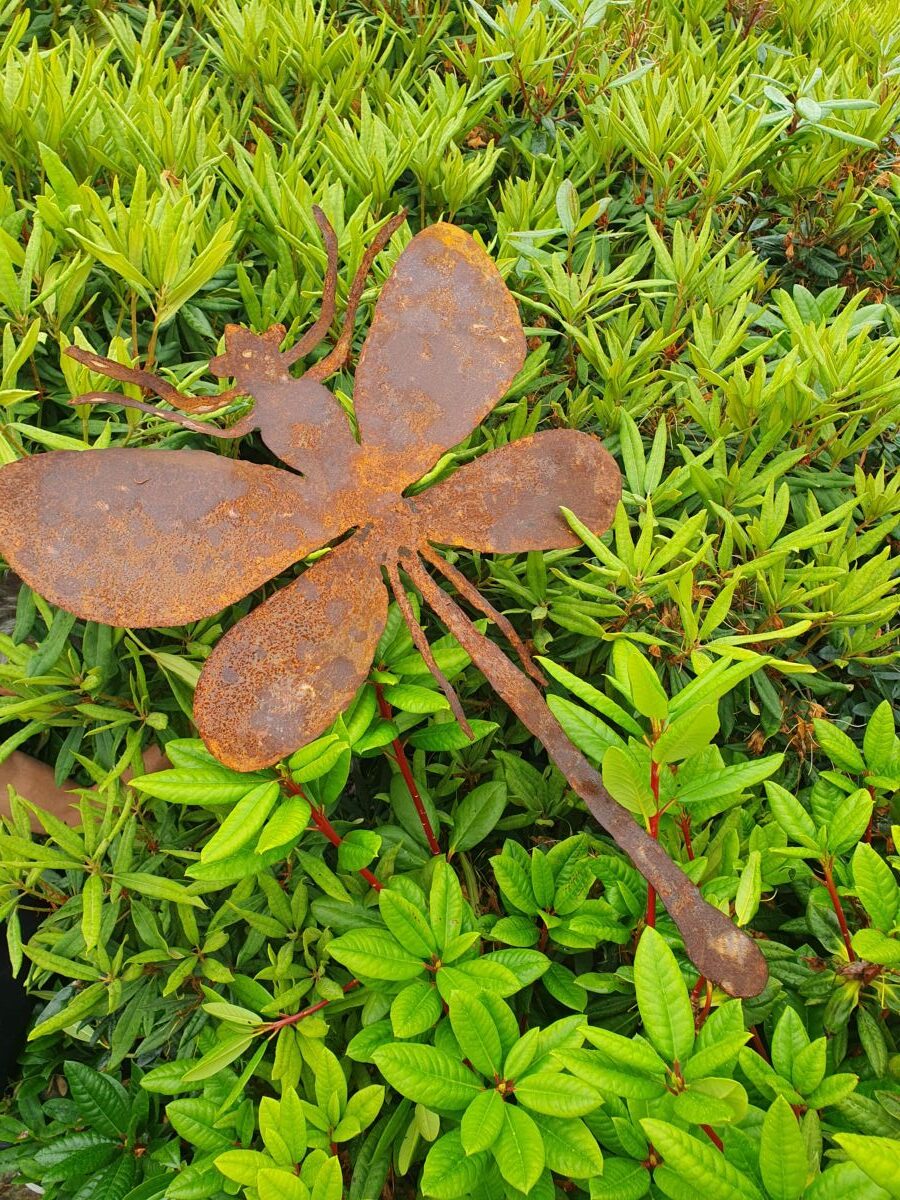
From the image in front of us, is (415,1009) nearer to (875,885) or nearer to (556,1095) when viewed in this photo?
(556,1095)

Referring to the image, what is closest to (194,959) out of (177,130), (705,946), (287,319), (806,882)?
(705,946)

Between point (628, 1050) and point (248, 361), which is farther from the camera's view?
point (248, 361)

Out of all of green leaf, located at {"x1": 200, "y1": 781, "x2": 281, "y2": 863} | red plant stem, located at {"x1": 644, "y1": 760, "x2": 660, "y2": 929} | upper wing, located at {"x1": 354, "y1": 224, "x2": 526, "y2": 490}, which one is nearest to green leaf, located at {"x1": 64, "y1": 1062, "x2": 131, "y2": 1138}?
green leaf, located at {"x1": 200, "y1": 781, "x2": 281, "y2": 863}

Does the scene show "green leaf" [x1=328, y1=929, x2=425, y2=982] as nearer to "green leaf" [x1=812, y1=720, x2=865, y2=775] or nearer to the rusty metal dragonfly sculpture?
the rusty metal dragonfly sculpture

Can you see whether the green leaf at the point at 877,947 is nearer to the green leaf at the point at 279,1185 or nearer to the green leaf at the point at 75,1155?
the green leaf at the point at 279,1185

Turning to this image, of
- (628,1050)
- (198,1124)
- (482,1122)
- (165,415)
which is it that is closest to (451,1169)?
(482,1122)

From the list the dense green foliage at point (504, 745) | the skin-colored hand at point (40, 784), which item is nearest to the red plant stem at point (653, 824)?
the dense green foliage at point (504, 745)

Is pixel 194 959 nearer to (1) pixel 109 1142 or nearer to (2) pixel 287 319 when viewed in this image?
(1) pixel 109 1142
